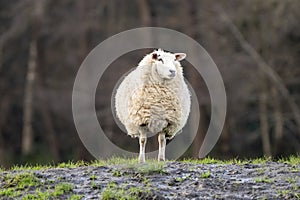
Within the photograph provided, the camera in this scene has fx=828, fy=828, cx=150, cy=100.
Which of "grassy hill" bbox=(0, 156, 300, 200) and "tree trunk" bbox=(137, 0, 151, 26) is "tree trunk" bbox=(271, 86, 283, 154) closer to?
"tree trunk" bbox=(137, 0, 151, 26)

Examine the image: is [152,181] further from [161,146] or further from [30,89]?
[30,89]

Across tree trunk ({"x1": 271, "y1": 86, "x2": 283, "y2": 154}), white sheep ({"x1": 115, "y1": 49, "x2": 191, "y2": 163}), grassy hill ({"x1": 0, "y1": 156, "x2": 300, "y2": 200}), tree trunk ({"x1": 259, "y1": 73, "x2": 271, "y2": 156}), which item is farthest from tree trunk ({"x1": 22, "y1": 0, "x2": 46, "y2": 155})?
grassy hill ({"x1": 0, "y1": 156, "x2": 300, "y2": 200})

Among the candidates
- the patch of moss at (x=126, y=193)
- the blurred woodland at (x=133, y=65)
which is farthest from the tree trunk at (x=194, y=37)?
the patch of moss at (x=126, y=193)

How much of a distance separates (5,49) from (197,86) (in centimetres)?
1093

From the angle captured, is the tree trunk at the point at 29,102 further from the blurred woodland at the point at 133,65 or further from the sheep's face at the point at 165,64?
the sheep's face at the point at 165,64

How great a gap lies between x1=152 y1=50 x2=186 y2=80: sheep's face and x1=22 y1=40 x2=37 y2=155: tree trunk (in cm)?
2570

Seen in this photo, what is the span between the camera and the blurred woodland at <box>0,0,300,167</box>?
30.3 m

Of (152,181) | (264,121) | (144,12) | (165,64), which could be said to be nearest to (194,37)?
(144,12)

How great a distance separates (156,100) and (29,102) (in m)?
26.5

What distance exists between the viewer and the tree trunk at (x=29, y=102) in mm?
37469

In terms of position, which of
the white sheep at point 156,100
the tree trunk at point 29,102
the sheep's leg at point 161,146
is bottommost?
the sheep's leg at point 161,146

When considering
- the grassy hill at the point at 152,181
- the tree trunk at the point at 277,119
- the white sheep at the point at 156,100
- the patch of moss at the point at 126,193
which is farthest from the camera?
the tree trunk at the point at 277,119

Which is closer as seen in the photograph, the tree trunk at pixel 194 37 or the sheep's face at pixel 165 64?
the sheep's face at pixel 165 64

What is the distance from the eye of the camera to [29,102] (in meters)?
37.5
